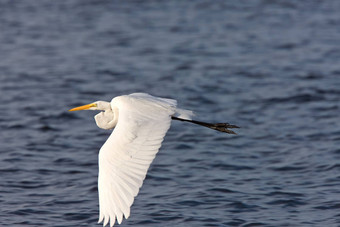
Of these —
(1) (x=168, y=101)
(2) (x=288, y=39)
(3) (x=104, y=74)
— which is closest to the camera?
(1) (x=168, y=101)

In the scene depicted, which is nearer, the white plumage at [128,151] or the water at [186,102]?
the white plumage at [128,151]

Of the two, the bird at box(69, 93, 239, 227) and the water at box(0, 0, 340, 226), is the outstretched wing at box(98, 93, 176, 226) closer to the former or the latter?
the bird at box(69, 93, 239, 227)

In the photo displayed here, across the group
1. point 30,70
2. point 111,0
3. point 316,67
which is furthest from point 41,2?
point 316,67

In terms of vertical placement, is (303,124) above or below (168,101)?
below

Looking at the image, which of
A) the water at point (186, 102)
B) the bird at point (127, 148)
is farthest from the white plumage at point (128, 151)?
the water at point (186, 102)

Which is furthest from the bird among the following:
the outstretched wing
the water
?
the water

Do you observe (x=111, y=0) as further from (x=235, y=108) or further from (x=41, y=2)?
(x=235, y=108)

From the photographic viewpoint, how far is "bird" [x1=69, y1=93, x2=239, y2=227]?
4.54 meters

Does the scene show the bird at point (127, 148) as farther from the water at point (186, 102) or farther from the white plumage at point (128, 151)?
the water at point (186, 102)

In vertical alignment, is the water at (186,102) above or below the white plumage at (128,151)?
below

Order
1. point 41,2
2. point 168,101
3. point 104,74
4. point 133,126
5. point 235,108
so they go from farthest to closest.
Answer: point 41,2
point 104,74
point 235,108
point 168,101
point 133,126

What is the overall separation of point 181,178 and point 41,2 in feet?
33.3

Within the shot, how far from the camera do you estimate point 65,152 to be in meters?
8.19

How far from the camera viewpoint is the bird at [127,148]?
4.54 meters
